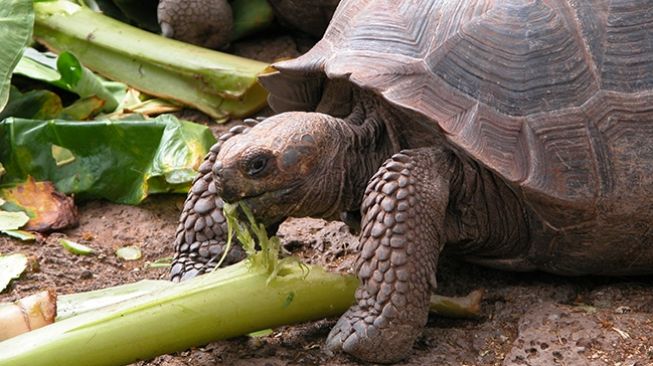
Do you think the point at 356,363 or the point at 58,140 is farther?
the point at 58,140

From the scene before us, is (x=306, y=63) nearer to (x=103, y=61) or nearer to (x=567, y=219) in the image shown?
(x=567, y=219)

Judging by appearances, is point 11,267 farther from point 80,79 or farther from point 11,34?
point 80,79

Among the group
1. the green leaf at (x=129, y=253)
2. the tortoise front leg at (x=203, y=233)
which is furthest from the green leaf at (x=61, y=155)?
the tortoise front leg at (x=203, y=233)

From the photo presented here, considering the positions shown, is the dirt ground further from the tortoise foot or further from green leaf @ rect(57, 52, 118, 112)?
green leaf @ rect(57, 52, 118, 112)

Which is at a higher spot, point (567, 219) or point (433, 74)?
point (433, 74)

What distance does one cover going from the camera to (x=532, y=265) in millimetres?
4070

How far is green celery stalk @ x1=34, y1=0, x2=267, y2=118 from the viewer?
5883 mm

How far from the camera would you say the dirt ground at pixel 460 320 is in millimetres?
3602

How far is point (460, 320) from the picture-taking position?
12.9 feet

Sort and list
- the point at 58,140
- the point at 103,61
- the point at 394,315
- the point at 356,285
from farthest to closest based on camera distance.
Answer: the point at 103,61 → the point at 58,140 → the point at 356,285 → the point at 394,315

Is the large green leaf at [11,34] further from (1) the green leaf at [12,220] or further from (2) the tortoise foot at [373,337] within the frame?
(2) the tortoise foot at [373,337]

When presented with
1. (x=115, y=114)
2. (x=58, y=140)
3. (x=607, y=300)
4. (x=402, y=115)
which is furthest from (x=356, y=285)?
(x=115, y=114)

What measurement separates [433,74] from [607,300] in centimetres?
99

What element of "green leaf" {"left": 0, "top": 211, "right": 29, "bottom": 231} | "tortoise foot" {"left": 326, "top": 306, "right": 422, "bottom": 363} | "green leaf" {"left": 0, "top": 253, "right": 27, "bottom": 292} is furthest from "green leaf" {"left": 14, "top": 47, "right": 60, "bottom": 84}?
"tortoise foot" {"left": 326, "top": 306, "right": 422, "bottom": 363}
